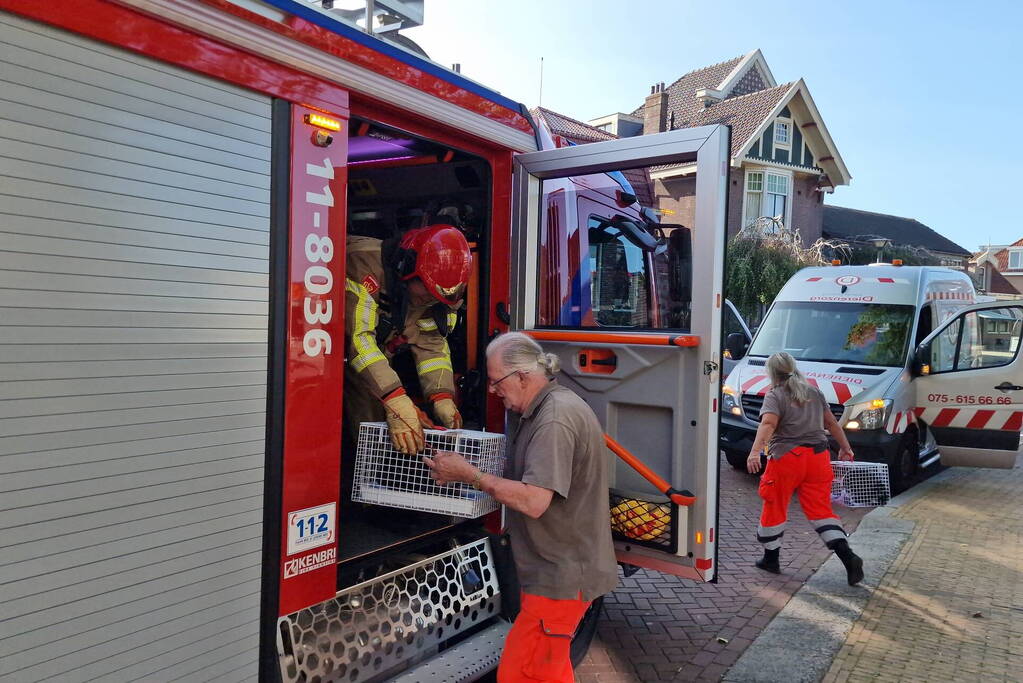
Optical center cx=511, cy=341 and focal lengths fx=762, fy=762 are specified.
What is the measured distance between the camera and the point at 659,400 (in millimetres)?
3482

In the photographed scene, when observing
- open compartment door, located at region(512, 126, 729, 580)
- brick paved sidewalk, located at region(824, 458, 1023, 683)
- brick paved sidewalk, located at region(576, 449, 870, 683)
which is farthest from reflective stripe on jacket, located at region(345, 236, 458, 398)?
brick paved sidewalk, located at region(824, 458, 1023, 683)

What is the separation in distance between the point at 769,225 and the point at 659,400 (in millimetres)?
18282

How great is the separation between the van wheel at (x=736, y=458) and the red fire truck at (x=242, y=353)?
5123mm

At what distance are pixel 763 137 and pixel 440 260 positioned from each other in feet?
74.2

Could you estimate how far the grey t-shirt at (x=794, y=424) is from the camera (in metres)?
5.27

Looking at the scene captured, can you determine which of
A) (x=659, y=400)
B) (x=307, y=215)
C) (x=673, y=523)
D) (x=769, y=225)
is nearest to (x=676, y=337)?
(x=659, y=400)

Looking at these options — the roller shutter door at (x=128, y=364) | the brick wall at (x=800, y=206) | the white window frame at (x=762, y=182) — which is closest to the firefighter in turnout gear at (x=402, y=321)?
the roller shutter door at (x=128, y=364)

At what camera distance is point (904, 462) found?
818 centimetres

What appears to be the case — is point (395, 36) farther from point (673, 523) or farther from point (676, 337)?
point (673, 523)

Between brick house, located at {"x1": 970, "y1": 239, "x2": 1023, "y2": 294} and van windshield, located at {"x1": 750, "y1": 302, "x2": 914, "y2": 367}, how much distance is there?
147ft

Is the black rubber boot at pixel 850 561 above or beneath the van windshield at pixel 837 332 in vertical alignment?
beneath

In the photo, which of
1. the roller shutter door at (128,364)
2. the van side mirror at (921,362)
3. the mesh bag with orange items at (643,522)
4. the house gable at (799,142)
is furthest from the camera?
the house gable at (799,142)

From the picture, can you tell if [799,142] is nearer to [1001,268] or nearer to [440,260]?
[440,260]

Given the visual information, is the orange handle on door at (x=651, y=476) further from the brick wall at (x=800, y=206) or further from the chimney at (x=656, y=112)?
the chimney at (x=656, y=112)
